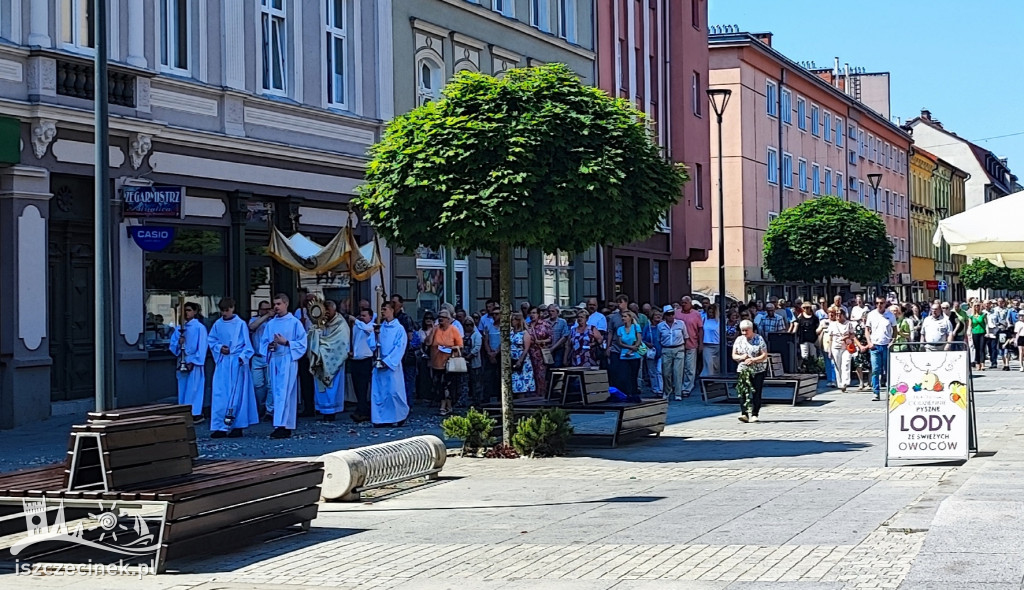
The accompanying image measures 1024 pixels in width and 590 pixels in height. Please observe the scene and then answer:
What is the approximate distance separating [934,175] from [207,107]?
81.1 meters

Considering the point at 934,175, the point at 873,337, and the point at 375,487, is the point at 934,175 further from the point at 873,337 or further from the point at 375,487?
the point at 375,487

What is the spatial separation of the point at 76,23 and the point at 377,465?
10156mm

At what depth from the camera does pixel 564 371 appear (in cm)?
1723

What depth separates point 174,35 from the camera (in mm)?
22000

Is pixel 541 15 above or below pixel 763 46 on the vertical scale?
below

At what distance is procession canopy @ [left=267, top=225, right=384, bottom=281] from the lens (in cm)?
2166

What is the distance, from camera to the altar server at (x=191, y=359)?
18797 millimetres

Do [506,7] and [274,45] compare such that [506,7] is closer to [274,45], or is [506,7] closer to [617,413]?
Result: [274,45]

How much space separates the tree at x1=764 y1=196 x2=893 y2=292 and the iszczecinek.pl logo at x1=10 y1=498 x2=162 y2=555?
3527cm

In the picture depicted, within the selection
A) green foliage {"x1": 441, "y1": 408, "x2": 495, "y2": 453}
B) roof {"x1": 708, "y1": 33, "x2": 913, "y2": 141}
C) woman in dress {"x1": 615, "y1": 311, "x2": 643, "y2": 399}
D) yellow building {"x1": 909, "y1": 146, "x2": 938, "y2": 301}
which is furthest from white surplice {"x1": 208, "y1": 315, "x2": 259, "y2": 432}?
yellow building {"x1": 909, "y1": 146, "x2": 938, "y2": 301}

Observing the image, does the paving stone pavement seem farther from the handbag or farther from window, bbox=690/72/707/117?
window, bbox=690/72/707/117

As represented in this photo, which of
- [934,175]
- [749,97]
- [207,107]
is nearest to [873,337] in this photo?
[207,107]

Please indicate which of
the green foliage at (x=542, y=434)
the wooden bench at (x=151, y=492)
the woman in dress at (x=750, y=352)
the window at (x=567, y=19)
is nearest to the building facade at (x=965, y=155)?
the window at (x=567, y=19)

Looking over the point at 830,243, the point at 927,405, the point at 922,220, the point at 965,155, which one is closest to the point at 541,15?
the point at 830,243
